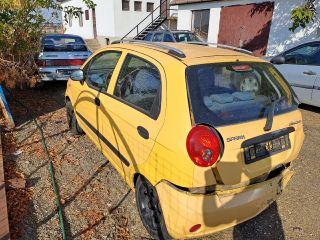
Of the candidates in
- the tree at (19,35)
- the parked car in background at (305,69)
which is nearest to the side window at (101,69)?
the tree at (19,35)

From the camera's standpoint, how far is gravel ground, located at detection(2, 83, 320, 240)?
282cm

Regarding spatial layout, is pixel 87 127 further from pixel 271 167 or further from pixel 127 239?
pixel 271 167

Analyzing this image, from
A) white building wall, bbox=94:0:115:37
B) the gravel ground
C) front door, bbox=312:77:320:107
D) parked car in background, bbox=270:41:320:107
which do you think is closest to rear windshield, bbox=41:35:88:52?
the gravel ground

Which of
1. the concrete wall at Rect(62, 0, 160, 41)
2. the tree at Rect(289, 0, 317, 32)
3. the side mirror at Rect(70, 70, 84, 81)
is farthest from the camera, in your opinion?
the concrete wall at Rect(62, 0, 160, 41)

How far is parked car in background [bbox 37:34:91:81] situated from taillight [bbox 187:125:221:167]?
6.41m

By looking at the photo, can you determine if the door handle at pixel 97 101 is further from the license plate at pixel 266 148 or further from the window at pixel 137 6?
the window at pixel 137 6

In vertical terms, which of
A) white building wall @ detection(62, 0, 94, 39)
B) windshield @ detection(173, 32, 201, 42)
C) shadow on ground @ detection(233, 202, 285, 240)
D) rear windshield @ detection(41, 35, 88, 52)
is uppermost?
white building wall @ detection(62, 0, 94, 39)

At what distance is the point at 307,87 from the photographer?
605 centimetres

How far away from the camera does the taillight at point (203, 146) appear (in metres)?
2.09

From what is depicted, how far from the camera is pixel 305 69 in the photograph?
6.10 m

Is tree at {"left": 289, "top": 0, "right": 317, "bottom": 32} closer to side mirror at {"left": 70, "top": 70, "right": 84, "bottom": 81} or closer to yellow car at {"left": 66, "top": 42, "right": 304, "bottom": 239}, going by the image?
yellow car at {"left": 66, "top": 42, "right": 304, "bottom": 239}

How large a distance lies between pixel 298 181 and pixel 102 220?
2606 mm

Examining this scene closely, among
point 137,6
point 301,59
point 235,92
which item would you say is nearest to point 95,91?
point 235,92

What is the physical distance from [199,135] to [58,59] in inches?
257
